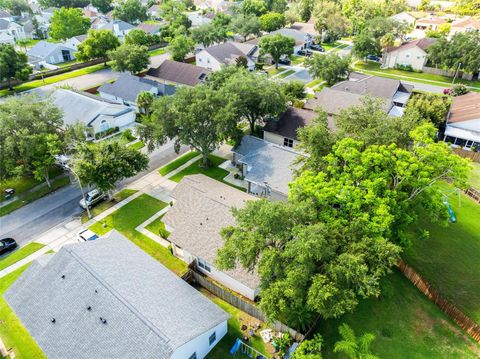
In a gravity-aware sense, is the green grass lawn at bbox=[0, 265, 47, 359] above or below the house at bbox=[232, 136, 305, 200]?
below

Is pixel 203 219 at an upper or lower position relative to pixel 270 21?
lower

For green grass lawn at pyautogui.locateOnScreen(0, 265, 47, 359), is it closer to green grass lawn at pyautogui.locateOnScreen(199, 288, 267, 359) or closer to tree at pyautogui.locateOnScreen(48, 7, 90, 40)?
green grass lawn at pyautogui.locateOnScreen(199, 288, 267, 359)

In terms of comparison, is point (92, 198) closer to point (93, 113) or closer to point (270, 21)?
point (93, 113)

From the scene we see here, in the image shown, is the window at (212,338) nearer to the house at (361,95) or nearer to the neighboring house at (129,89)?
the house at (361,95)

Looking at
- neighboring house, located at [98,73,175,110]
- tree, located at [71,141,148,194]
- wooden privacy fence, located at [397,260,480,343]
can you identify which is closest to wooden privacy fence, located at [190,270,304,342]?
wooden privacy fence, located at [397,260,480,343]

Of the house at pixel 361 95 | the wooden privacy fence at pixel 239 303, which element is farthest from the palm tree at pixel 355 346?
the house at pixel 361 95

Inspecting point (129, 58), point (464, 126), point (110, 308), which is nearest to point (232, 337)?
point (110, 308)
